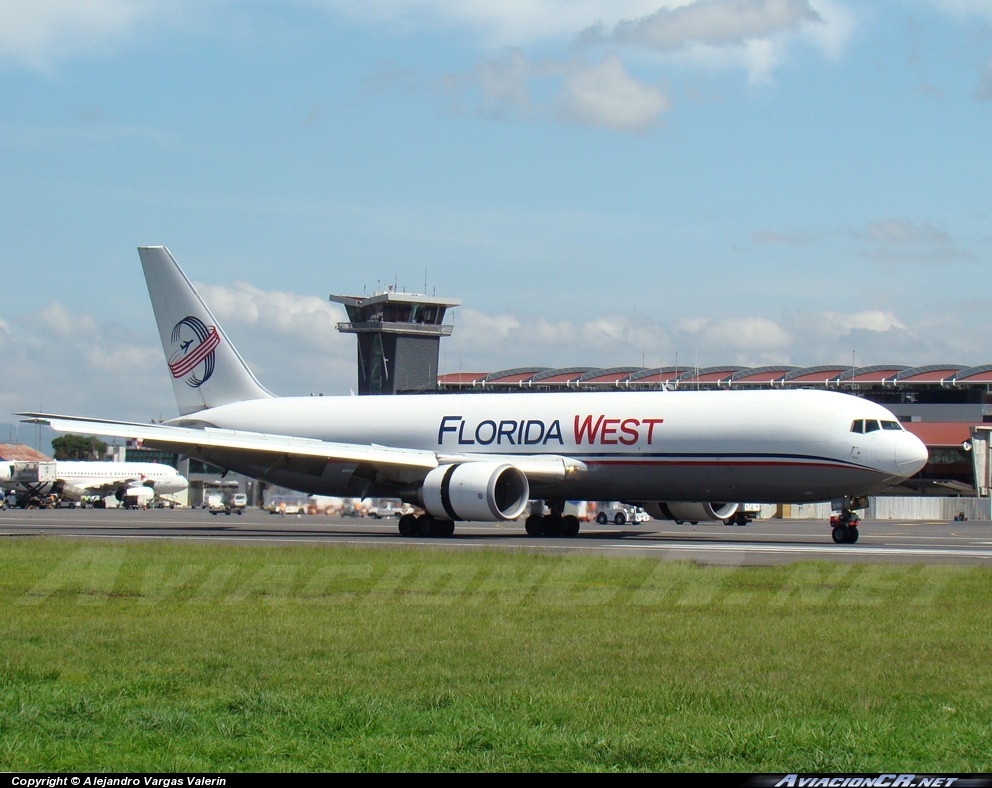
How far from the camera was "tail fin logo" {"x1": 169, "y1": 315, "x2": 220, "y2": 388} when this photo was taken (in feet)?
148

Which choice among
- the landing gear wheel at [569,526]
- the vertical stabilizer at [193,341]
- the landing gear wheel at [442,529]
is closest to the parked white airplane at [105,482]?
the vertical stabilizer at [193,341]

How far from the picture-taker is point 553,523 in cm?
4000

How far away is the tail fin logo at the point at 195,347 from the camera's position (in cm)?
4522

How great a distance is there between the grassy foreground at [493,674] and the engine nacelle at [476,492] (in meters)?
15.5

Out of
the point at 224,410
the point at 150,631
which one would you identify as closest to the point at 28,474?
the point at 224,410

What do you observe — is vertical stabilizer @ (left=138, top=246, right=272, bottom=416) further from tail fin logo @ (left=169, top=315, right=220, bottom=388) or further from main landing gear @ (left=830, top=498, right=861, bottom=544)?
main landing gear @ (left=830, top=498, right=861, bottom=544)

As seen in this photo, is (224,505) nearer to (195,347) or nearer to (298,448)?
(195,347)

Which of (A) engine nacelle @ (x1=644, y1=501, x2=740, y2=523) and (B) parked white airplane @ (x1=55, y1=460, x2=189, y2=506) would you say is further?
(B) parked white airplane @ (x1=55, y1=460, x2=189, y2=506)

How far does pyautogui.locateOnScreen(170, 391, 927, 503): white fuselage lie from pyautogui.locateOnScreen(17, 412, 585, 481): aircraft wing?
0.63 metres

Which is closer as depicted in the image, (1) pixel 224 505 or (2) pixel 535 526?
(2) pixel 535 526

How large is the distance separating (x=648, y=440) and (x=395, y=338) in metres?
100

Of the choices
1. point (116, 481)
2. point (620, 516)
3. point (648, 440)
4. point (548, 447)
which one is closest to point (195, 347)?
point (548, 447)
